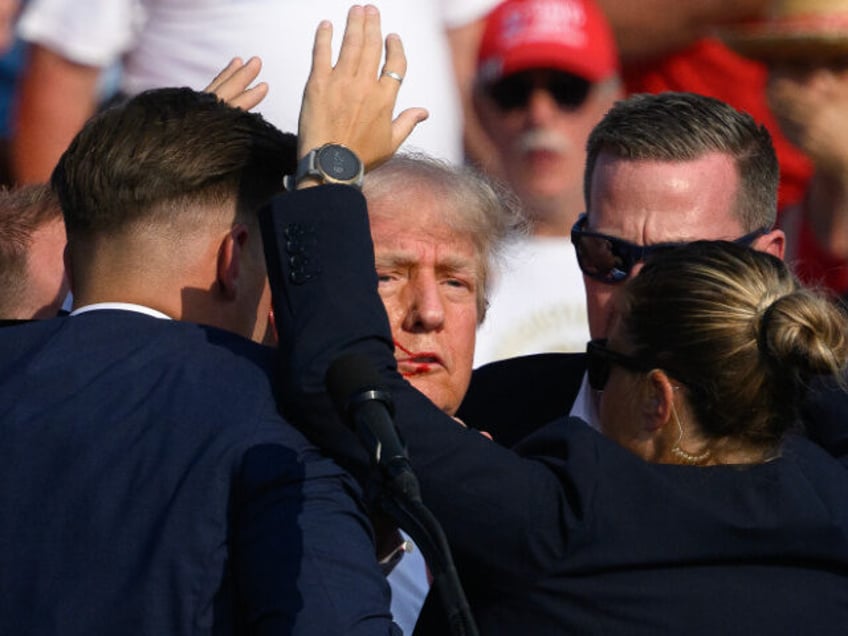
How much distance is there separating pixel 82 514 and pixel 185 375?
0.22m

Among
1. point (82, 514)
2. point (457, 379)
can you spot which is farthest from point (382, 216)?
point (82, 514)

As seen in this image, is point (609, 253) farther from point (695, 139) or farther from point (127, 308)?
point (127, 308)

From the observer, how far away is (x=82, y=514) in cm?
181

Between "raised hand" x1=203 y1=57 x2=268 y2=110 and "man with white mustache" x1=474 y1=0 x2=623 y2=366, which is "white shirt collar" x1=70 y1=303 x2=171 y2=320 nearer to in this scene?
"raised hand" x1=203 y1=57 x2=268 y2=110

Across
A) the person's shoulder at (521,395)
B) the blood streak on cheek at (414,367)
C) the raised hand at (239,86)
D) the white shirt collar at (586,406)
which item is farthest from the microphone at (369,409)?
the person's shoulder at (521,395)

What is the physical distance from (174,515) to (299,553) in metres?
0.16

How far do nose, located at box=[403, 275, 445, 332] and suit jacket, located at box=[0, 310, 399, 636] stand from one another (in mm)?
730

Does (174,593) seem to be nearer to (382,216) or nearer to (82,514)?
(82,514)

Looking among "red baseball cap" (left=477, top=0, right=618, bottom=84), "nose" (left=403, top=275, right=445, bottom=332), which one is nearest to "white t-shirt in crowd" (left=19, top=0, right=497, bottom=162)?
"red baseball cap" (left=477, top=0, right=618, bottom=84)

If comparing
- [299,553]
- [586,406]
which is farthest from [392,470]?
[586,406]

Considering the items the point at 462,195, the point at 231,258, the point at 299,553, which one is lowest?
the point at 299,553

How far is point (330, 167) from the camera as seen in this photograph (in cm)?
196

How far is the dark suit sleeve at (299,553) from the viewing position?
5.69 feet

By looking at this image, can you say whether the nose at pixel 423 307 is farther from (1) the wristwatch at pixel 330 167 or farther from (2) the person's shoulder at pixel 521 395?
(1) the wristwatch at pixel 330 167
